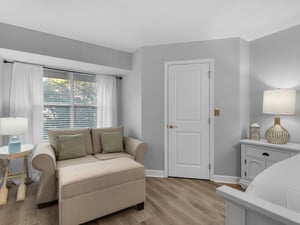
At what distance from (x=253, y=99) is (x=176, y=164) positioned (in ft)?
5.67

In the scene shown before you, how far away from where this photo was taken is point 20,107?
9.02ft

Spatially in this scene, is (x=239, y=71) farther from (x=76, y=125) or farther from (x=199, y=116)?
(x=76, y=125)

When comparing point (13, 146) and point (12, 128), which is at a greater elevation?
point (12, 128)

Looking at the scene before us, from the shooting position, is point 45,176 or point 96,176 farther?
point 45,176

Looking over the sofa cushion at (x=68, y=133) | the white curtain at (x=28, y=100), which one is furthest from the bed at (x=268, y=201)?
the white curtain at (x=28, y=100)

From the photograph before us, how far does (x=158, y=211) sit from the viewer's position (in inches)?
76.6

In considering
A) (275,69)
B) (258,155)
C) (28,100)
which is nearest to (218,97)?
(275,69)

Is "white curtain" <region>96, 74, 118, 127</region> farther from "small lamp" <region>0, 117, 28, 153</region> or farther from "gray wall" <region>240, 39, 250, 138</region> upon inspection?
"gray wall" <region>240, 39, 250, 138</region>

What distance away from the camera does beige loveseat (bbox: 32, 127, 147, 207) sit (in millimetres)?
1997

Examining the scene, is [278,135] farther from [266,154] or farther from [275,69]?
[275,69]

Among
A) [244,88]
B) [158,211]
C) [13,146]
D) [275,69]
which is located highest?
[275,69]

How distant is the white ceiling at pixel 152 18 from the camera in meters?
1.87

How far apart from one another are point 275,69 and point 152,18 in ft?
6.66

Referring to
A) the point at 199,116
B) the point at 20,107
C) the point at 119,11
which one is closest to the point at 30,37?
the point at 20,107
